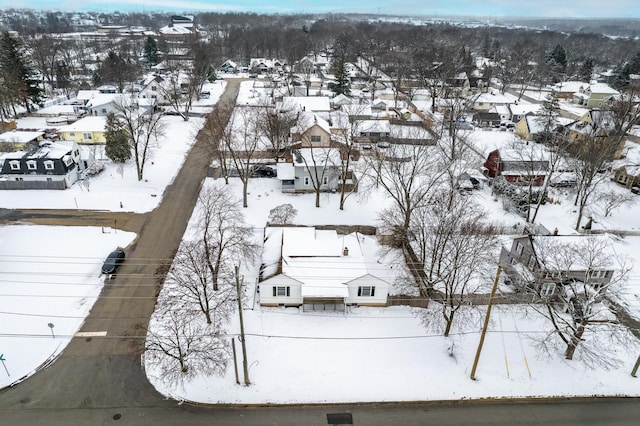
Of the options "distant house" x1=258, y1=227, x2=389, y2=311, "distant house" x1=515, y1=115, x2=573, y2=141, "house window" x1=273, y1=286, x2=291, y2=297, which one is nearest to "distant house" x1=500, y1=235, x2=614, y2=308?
"distant house" x1=258, y1=227, x2=389, y2=311

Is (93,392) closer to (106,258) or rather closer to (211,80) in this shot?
(106,258)

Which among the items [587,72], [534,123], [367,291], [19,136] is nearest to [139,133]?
[19,136]

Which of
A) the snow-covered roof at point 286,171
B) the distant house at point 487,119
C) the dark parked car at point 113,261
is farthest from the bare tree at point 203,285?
the distant house at point 487,119

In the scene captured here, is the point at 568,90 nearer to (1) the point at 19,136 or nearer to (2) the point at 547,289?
(2) the point at 547,289

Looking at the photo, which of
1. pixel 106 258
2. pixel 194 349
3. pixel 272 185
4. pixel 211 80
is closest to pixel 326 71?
pixel 211 80

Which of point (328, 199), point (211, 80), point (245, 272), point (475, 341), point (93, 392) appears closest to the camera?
point (93, 392)

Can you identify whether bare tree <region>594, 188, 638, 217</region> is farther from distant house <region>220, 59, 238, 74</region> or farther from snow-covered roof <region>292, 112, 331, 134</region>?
distant house <region>220, 59, 238, 74</region>
